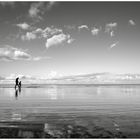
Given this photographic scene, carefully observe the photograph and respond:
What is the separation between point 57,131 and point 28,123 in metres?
2.21

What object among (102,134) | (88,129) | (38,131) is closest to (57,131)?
(38,131)

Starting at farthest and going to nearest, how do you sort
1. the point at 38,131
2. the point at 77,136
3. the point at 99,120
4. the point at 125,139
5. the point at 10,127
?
1. the point at 99,120
2. the point at 10,127
3. the point at 38,131
4. the point at 77,136
5. the point at 125,139

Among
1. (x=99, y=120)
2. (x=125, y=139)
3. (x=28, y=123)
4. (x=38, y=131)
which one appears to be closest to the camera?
(x=125, y=139)

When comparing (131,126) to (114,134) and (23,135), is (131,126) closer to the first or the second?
(114,134)

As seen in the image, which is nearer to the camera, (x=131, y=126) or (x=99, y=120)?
(x=131, y=126)

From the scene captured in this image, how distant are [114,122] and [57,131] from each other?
136 inches

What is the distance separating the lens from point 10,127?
9383 millimetres

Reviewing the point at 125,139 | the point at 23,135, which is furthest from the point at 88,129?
the point at 23,135

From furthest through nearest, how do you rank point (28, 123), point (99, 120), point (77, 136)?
point (99, 120) < point (28, 123) < point (77, 136)

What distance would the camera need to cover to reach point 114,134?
27.2ft

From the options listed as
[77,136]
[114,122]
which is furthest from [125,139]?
[114,122]

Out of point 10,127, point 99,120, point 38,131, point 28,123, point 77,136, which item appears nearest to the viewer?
point 77,136

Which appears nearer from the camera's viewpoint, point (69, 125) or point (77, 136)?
point (77, 136)

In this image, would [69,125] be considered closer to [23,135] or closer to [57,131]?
[57,131]
